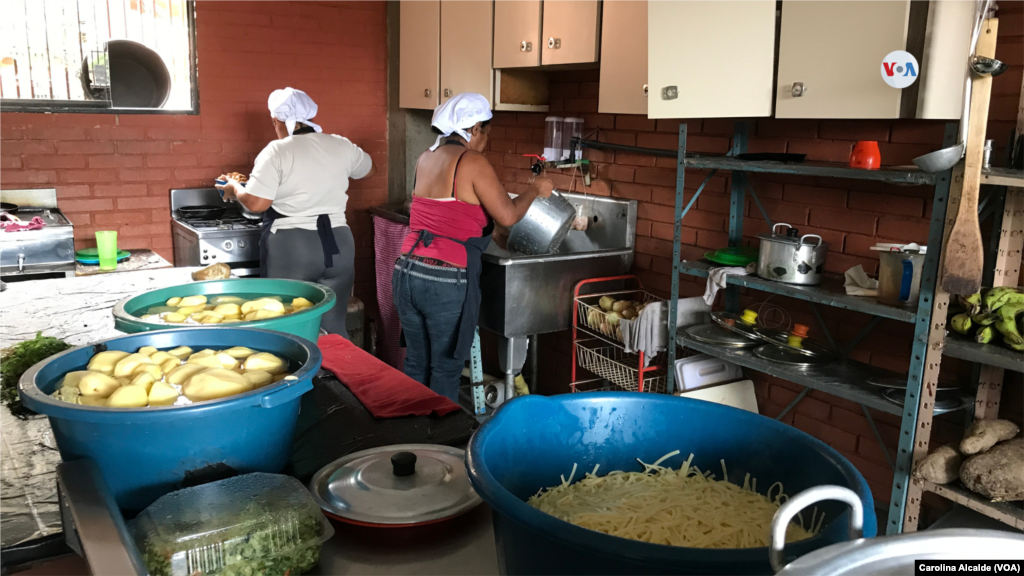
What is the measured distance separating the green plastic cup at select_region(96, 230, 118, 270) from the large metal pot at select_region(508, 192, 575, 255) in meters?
1.92

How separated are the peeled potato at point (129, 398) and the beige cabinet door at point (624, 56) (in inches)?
90.4

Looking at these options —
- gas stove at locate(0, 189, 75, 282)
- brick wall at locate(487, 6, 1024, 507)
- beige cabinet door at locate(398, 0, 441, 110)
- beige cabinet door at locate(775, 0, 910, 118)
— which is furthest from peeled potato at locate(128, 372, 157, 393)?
beige cabinet door at locate(398, 0, 441, 110)

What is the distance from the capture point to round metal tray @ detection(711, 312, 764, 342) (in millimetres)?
2775

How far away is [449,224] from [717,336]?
116 cm

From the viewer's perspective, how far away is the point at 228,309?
174 cm

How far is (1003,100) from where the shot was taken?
7.30 ft

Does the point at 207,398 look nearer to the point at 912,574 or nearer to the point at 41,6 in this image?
the point at 912,574

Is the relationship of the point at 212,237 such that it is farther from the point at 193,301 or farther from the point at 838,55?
the point at 838,55

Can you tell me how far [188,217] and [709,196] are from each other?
2949 mm

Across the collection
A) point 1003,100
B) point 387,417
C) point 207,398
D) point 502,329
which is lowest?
point 502,329

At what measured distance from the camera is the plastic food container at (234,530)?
0.91 m

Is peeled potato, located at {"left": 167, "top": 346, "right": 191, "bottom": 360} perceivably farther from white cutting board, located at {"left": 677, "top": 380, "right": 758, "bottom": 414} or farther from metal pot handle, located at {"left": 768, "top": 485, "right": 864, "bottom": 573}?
white cutting board, located at {"left": 677, "top": 380, "right": 758, "bottom": 414}

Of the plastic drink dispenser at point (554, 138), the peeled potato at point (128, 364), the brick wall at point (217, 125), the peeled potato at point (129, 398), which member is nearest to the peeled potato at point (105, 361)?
the peeled potato at point (128, 364)

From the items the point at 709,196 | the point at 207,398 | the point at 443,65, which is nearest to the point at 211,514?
the point at 207,398
